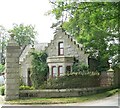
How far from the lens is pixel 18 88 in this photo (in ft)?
49.5

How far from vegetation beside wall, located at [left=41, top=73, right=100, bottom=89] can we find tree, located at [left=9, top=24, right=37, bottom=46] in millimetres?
31827


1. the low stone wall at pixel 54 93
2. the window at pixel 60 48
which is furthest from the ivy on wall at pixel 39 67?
the low stone wall at pixel 54 93

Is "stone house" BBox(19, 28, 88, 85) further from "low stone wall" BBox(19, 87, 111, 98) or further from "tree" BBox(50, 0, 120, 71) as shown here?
"low stone wall" BBox(19, 87, 111, 98)

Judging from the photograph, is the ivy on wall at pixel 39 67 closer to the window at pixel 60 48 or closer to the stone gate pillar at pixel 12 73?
the window at pixel 60 48

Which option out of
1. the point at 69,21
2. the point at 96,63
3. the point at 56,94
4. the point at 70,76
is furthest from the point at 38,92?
the point at 96,63

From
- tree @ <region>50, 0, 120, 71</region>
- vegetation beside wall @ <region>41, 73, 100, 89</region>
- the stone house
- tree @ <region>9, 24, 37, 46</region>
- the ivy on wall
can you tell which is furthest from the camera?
tree @ <region>9, 24, 37, 46</region>

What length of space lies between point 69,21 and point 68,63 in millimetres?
5393

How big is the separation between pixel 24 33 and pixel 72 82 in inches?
1348

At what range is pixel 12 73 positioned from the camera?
15.1m

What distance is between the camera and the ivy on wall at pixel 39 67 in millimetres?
20609

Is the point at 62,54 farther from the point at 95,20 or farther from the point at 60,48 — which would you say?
the point at 95,20

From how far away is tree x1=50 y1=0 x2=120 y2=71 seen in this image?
1477 centimetres

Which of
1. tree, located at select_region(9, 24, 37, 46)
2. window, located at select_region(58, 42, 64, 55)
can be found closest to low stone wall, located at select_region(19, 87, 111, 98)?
window, located at select_region(58, 42, 64, 55)

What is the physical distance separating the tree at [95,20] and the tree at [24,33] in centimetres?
3132
